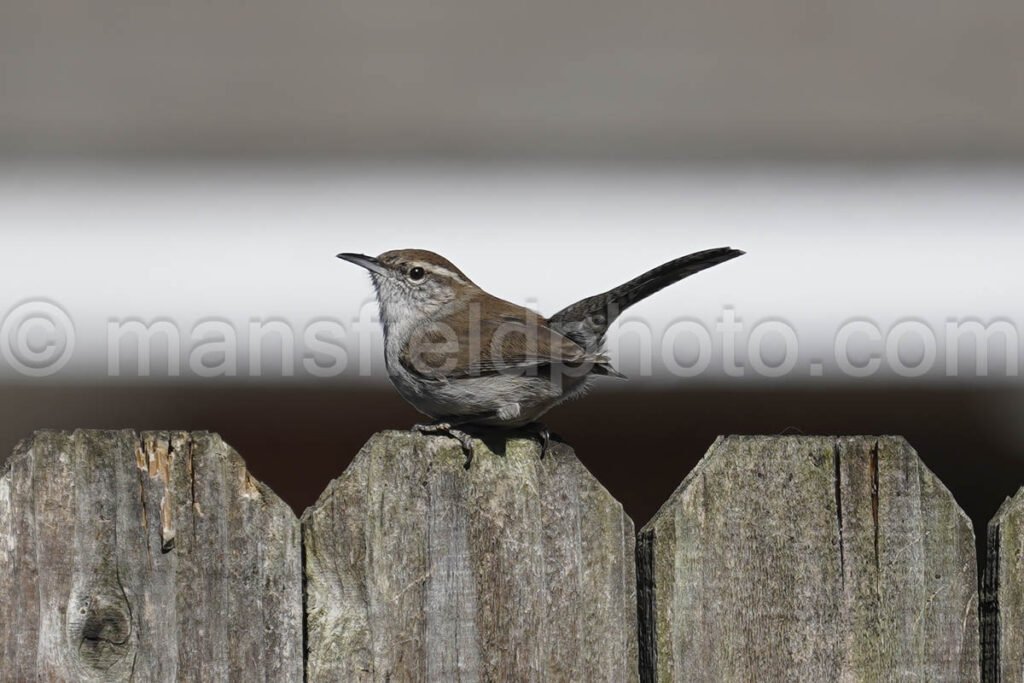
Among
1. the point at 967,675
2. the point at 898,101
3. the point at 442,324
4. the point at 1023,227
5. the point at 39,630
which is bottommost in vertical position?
the point at 967,675

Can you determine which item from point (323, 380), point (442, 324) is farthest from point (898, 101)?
point (323, 380)

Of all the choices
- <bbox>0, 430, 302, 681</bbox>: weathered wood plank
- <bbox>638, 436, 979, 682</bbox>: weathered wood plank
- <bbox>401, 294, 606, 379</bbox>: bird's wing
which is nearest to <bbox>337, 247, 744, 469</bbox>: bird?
<bbox>401, 294, 606, 379</bbox>: bird's wing

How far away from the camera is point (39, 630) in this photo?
2.43 metres

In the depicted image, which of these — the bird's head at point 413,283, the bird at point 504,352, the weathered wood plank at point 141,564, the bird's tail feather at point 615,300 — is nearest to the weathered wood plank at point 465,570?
the weathered wood plank at point 141,564

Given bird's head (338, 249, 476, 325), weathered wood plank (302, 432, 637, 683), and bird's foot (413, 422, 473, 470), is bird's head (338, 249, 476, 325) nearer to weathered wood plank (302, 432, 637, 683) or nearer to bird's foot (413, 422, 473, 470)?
bird's foot (413, 422, 473, 470)

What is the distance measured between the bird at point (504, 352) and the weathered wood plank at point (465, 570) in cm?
152

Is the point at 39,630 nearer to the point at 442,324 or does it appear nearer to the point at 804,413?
the point at 442,324

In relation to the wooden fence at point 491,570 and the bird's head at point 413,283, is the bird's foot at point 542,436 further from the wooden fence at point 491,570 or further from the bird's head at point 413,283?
the bird's head at point 413,283

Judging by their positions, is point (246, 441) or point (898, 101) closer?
point (898, 101)

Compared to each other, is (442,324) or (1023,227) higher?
(1023,227)

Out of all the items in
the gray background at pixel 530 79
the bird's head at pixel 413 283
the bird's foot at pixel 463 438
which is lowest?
the bird's foot at pixel 463 438

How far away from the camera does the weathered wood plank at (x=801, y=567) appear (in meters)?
2.63

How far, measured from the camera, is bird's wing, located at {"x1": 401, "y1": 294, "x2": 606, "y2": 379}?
4.54 metres

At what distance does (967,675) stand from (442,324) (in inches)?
116
